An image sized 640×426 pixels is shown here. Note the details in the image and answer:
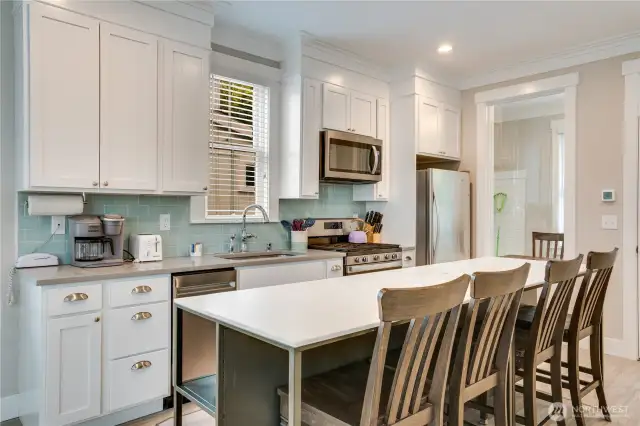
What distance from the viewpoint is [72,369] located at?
2299 mm

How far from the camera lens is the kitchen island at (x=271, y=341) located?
4.37ft

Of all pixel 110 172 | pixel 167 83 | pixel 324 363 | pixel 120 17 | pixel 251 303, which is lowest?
pixel 324 363

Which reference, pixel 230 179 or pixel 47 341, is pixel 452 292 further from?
pixel 230 179

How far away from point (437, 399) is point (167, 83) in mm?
2482

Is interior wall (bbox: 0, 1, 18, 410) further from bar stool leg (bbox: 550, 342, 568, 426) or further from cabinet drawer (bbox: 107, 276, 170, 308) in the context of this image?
bar stool leg (bbox: 550, 342, 568, 426)

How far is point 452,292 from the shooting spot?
1.39 metres

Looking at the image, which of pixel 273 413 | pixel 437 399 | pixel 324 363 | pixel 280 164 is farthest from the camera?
pixel 280 164

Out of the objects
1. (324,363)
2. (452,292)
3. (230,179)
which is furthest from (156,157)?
(452,292)

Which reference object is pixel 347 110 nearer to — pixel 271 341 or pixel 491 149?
pixel 491 149

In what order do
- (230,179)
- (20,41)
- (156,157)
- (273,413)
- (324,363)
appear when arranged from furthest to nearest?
1. (230,179)
2. (156,157)
3. (20,41)
4. (324,363)
5. (273,413)

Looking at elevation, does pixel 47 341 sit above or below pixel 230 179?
below

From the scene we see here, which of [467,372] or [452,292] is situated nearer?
[452,292]

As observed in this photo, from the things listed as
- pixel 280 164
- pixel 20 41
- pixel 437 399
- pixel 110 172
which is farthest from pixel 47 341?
pixel 280 164

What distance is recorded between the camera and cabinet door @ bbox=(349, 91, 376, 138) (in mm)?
4186
